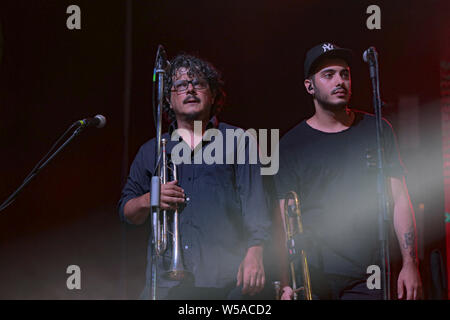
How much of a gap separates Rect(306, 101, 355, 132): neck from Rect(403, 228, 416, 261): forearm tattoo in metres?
0.72

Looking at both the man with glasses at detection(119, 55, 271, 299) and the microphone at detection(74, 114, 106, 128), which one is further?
the man with glasses at detection(119, 55, 271, 299)

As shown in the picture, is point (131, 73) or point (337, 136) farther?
point (131, 73)

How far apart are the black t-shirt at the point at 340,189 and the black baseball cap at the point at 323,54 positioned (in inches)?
15.6

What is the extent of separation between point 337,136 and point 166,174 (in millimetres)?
1067

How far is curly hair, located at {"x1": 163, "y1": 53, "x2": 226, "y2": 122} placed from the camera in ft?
9.53

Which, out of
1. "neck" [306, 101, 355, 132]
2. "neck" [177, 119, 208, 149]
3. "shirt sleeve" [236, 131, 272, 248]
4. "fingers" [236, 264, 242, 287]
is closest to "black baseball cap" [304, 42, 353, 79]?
"neck" [306, 101, 355, 132]

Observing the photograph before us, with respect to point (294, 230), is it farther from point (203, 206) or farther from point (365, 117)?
point (365, 117)

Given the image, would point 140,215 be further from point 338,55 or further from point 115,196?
point 338,55

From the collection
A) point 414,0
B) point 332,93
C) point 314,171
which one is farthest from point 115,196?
point 414,0

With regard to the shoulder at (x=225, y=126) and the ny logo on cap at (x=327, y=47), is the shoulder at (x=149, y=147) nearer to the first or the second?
the shoulder at (x=225, y=126)

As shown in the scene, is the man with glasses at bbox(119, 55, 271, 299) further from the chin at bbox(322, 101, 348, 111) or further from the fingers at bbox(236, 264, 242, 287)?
the chin at bbox(322, 101, 348, 111)

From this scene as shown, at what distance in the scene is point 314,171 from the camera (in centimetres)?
278

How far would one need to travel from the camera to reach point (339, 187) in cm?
274

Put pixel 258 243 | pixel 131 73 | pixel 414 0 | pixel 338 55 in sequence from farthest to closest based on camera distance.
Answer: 1. pixel 131 73
2. pixel 414 0
3. pixel 338 55
4. pixel 258 243
